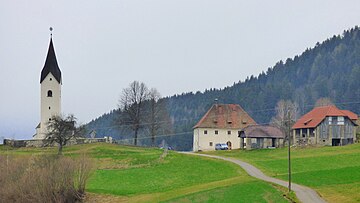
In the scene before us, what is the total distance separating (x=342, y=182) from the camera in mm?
40031

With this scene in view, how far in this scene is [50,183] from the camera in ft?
150

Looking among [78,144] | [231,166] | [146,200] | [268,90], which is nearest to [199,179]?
[231,166]

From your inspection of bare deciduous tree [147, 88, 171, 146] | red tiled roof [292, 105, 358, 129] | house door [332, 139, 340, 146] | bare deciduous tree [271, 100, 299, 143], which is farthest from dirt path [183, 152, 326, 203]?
bare deciduous tree [147, 88, 171, 146]

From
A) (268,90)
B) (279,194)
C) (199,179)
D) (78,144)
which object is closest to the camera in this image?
(279,194)

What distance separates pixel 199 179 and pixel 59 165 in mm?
12235

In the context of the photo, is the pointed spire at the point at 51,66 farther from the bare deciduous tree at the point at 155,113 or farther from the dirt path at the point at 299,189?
the dirt path at the point at 299,189

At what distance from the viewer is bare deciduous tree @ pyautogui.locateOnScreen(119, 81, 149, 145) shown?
90.3 meters

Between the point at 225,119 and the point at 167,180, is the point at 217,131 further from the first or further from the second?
the point at 167,180

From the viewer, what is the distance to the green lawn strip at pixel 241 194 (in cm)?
3553

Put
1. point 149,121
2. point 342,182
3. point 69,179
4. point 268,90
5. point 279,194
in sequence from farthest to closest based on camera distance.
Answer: point 268,90 → point 149,121 → point 69,179 → point 342,182 → point 279,194

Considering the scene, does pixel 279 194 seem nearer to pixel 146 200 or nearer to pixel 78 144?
pixel 146 200

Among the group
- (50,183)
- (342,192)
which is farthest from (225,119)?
(342,192)

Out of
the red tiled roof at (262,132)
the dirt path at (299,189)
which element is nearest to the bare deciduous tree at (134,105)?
the red tiled roof at (262,132)

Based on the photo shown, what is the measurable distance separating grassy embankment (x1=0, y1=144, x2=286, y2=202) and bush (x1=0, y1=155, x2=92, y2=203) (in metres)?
1.65
